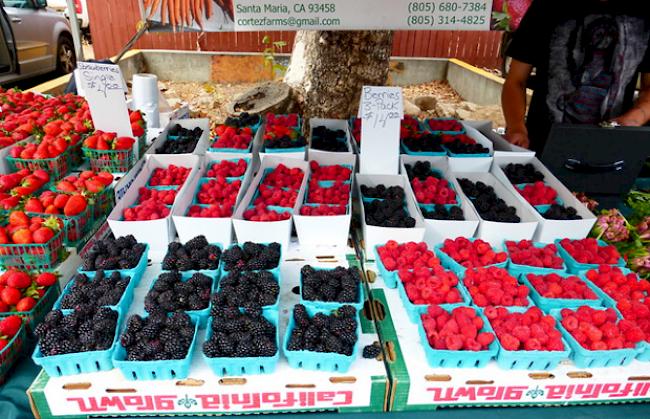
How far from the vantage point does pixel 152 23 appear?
2.12 m

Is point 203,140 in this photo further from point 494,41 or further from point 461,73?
point 494,41

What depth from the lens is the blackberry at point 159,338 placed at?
1.34 meters

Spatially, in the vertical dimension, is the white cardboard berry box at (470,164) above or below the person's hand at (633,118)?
below

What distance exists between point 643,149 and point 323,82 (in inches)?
151

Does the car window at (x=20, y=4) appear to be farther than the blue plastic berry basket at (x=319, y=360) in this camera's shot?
Yes

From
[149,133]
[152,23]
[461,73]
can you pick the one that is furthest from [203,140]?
[461,73]

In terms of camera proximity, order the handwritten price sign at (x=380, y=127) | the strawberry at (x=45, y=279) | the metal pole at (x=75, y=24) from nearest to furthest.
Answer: the strawberry at (x=45, y=279), the handwritten price sign at (x=380, y=127), the metal pole at (x=75, y=24)

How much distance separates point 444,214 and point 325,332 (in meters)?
0.94

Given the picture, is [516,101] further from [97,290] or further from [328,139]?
[97,290]

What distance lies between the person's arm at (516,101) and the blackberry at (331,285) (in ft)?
5.94

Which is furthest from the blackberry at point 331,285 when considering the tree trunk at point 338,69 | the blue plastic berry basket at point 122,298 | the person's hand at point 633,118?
the tree trunk at point 338,69

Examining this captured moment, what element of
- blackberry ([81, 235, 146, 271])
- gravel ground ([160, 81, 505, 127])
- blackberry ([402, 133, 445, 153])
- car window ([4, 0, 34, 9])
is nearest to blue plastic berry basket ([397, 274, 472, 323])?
blackberry ([81, 235, 146, 271])

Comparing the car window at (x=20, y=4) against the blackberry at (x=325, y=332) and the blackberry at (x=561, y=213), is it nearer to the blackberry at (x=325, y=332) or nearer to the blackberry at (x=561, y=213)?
the blackberry at (x=325, y=332)

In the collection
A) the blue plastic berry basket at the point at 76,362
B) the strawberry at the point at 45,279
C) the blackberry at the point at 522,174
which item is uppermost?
the blackberry at the point at 522,174
